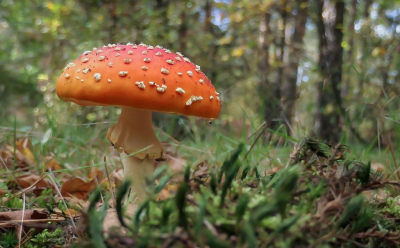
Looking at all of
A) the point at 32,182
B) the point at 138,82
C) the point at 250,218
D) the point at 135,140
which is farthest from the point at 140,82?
the point at 32,182

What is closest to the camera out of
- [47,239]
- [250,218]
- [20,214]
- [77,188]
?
[250,218]

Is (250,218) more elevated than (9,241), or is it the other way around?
(250,218)

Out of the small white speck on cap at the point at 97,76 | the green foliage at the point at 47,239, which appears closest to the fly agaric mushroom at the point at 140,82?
the small white speck on cap at the point at 97,76

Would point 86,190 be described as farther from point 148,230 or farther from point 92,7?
point 92,7

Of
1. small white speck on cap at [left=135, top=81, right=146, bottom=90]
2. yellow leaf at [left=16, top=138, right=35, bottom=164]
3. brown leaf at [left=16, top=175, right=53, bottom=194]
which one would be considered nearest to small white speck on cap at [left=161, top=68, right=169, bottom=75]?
small white speck on cap at [left=135, top=81, right=146, bottom=90]

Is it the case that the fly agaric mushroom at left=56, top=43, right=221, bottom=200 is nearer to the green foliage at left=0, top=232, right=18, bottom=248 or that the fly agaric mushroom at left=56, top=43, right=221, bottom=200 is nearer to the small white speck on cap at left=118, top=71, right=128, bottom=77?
the small white speck on cap at left=118, top=71, right=128, bottom=77

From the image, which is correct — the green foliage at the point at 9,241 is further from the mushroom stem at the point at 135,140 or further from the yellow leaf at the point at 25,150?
the yellow leaf at the point at 25,150

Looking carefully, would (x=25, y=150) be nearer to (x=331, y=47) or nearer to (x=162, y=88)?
(x=162, y=88)
